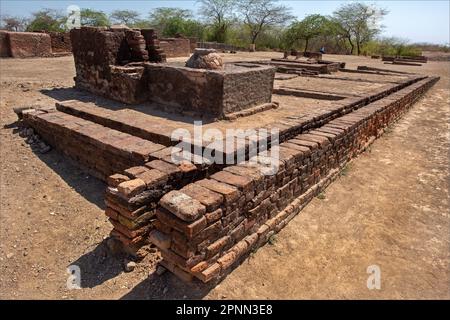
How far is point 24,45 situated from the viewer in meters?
13.5

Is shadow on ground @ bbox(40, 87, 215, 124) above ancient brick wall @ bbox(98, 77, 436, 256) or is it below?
above

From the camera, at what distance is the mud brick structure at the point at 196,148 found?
247 centimetres

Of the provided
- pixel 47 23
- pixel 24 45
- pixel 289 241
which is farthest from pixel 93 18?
pixel 289 241

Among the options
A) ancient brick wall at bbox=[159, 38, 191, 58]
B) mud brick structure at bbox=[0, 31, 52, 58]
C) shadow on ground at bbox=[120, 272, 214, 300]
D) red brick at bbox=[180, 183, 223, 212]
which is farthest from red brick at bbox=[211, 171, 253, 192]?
ancient brick wall at bbox=[159, 38, 191, 58]

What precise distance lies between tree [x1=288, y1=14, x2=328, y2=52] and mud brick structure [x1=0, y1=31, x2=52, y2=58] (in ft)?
95.0

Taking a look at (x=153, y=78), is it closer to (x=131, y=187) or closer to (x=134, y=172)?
(x=134, y=172)

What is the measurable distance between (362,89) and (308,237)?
6.88m

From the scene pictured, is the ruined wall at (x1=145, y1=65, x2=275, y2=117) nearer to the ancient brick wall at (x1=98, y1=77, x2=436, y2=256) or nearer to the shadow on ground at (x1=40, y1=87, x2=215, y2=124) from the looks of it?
the shadow on ground at (x1=40, y1=87, x2=215, y2=124)

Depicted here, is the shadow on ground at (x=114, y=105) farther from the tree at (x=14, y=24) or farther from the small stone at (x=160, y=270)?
the tree at (x=14, y=24)

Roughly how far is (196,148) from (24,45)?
13265 millimetres

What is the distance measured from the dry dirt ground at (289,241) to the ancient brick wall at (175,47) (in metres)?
13.6

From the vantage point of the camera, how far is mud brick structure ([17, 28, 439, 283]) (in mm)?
2469
